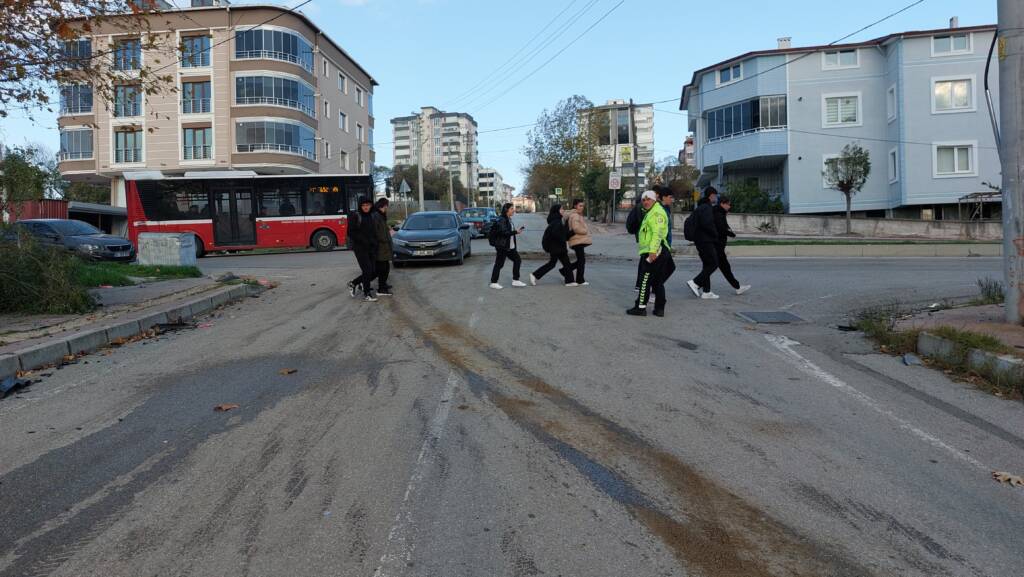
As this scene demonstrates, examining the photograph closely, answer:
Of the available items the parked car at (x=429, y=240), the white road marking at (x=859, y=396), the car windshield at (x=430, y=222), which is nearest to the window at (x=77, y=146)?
the car windshield at (x=430, y=222)

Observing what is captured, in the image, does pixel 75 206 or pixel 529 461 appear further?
pixel 75 206

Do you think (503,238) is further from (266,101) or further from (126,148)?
(126,148)

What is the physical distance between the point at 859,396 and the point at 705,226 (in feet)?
19.6

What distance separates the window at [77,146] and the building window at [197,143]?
6533 millimetres

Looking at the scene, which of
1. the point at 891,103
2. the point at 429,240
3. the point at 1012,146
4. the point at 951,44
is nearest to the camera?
the point at 1012,146

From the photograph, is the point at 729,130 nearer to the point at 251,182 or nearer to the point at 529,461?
the point at 251,182

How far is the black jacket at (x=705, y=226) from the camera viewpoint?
11.9 meters

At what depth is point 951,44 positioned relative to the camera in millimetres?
35625

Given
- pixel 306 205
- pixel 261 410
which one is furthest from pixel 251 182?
pixel 261 410

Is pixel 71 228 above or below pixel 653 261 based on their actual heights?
above

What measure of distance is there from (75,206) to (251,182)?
16445 mm

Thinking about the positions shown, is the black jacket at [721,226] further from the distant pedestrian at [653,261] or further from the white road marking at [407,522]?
the white road marking at [407,522]

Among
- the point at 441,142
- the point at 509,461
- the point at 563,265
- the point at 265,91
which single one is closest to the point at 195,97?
the point at 265,91

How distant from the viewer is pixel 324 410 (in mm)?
5754
